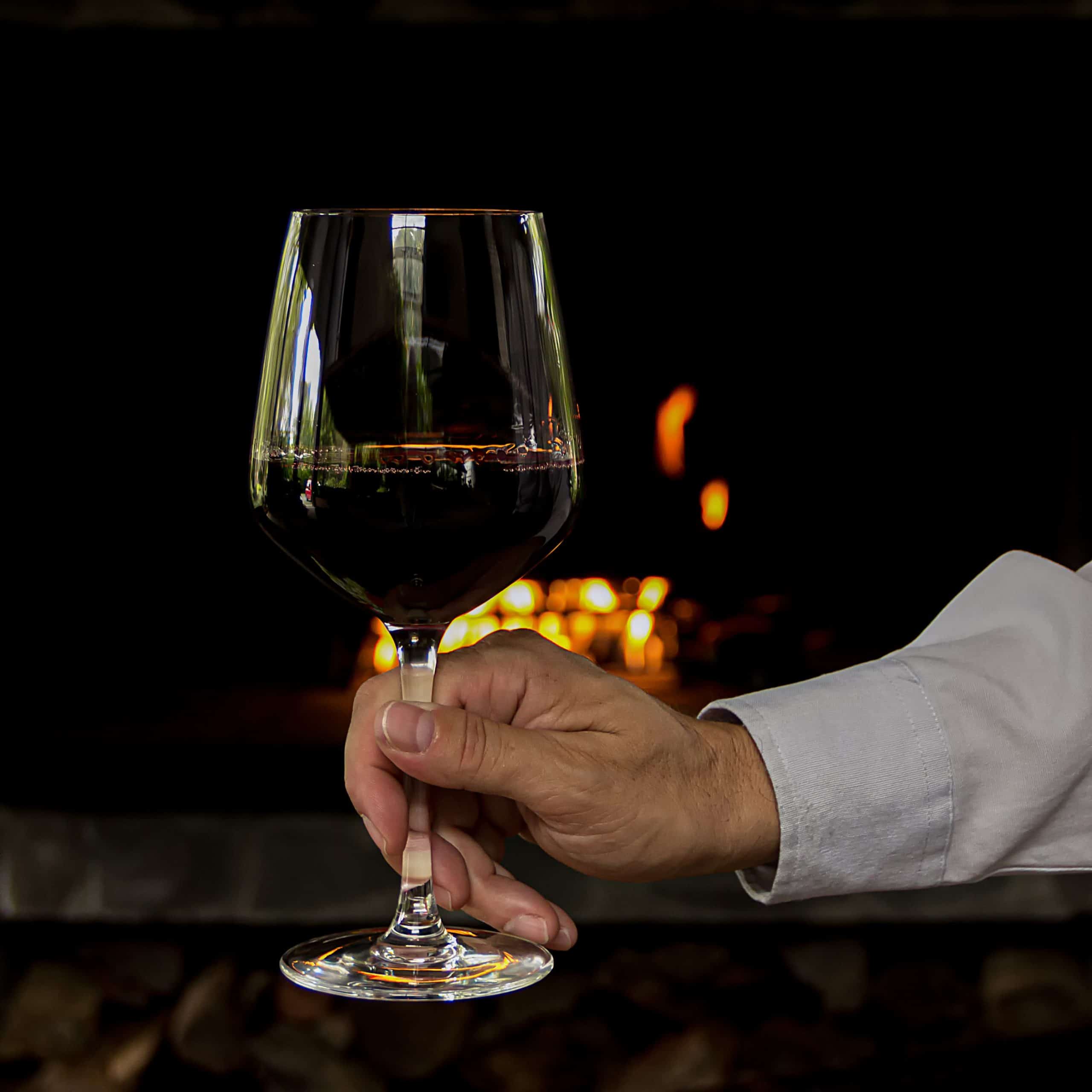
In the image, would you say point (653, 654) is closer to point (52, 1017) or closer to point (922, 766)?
point (52, 1017)

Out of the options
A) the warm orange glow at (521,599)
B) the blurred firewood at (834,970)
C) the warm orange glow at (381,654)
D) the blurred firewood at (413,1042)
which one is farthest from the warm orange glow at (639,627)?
the blurred firewood at (413,1042)

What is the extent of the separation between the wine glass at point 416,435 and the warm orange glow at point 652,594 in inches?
56.0

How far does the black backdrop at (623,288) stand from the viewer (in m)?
1.91

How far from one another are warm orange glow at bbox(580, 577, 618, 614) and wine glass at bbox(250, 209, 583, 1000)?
56.2 inches

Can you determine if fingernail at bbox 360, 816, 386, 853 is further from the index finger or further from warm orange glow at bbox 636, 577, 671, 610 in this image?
warm orange glow at bbox 636, 577, 671, 610

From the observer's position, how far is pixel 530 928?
2.28 ft

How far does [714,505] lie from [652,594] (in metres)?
0.15

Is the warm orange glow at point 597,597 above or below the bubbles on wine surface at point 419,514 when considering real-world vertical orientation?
below

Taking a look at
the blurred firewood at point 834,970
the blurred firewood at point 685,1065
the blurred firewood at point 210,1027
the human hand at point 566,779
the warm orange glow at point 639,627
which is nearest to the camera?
the human hand at point 566,779

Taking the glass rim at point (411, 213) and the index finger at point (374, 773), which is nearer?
the glass rim at point (411, 213)

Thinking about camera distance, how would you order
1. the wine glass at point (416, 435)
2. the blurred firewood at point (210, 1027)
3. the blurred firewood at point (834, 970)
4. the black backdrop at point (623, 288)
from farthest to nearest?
the black backdrop at point (623, 288)
the blurred firewood at point (834, 970)
the blurred firewood at point (210, 1027)
the wine glass at point (416, 435)

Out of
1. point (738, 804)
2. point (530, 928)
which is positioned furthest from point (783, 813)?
point (530, 928)

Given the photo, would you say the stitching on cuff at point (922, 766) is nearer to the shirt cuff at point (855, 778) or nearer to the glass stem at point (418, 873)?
the shirt cuff at point (855, 778)

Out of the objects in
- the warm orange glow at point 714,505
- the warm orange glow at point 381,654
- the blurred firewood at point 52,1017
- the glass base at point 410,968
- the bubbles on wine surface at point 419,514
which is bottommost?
the blurred firewood at point 52,1017
